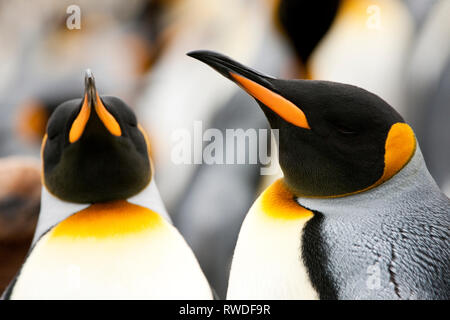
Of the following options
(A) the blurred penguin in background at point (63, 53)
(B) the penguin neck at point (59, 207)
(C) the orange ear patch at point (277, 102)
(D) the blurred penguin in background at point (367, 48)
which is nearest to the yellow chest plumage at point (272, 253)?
(C) the orange ear patch at point (277, 102)

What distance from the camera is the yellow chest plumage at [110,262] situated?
666 millimetres

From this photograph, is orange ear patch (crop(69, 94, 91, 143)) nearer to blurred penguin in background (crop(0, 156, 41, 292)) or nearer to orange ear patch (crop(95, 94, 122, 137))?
orange ear patch (crop(95, 94, 122, 137))

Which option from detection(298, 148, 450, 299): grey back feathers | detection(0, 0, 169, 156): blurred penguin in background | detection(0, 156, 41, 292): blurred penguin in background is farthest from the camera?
detection(0, 0, 169, 156): blurred penguin in background

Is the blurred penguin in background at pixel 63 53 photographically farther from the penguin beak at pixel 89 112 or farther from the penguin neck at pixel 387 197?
the penguin neck at pixel 387 197

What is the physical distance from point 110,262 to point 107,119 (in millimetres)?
208

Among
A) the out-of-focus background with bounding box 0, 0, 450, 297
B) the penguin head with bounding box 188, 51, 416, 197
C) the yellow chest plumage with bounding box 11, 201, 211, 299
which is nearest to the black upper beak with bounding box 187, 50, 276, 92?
the penguin head with bounding box 188, 51, 416, 197

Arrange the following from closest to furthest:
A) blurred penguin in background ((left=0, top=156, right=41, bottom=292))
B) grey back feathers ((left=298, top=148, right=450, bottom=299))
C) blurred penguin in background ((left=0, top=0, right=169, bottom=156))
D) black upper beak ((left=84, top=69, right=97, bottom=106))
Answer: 1. grey back feathers ((left=298, top=148, right=450, bottom=299))
2. black upper beak ((left=84, top=69, right=97, bottom=106))
3. blurred penguin in background ((left=0, top=156, right=41, bottom=292))
4. blurred penguin in background ((left=0, top=0, right=169, bottom=156))

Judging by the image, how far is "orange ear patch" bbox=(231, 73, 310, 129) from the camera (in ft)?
1.85

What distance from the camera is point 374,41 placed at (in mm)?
1062

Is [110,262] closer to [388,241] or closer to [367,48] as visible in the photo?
[388,241]

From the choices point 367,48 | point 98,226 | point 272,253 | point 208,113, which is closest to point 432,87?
point 367,48

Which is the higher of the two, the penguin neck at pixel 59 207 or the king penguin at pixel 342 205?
the king penguin at pixel 342 205

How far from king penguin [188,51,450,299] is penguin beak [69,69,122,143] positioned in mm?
165

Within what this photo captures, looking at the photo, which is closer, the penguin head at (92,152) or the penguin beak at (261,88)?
the penguin beak at (261,88)
